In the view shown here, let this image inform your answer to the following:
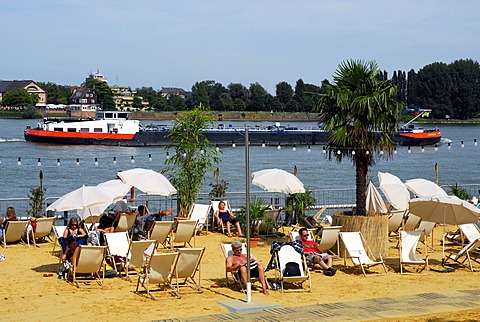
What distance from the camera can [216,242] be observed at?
15031 millimetres

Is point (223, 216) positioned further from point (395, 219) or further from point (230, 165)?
point (230, 165)

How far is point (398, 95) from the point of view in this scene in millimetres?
134250

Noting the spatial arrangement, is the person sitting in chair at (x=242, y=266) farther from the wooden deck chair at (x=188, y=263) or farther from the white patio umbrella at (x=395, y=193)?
the white patio umbrella at (x=395, y=193)

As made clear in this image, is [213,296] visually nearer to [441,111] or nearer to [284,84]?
[441,111]

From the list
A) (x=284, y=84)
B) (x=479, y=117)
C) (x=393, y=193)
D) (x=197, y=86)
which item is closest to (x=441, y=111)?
(x=479, y=117)

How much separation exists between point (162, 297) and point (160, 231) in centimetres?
341

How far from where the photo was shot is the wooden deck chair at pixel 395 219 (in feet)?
50.9

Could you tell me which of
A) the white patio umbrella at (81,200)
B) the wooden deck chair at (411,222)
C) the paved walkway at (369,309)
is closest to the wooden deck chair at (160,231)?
the white patio umbrella at (81,200)

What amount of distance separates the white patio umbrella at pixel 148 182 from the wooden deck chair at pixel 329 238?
3.30 m

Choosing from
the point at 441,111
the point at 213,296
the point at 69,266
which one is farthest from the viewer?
the point at 441,111

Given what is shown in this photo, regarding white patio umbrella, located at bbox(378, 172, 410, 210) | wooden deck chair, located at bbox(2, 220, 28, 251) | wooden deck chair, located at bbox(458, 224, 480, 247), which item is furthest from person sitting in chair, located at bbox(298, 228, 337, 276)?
wooden deck chair, located at bbox(2, 220, 28, 251)

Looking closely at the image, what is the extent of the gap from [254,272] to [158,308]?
1609 mm

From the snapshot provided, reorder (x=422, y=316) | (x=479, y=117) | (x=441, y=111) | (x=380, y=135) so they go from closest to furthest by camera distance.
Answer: (x=422, y=316)
(x=380, y=135)
(x=441, y=111)
(x=479, y=117)

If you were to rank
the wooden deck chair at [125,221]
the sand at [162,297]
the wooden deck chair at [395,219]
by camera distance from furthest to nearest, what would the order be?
the wooden deck chair at [395,219]
the wooden deck chair at [125,221]
the sand at [162,297]
